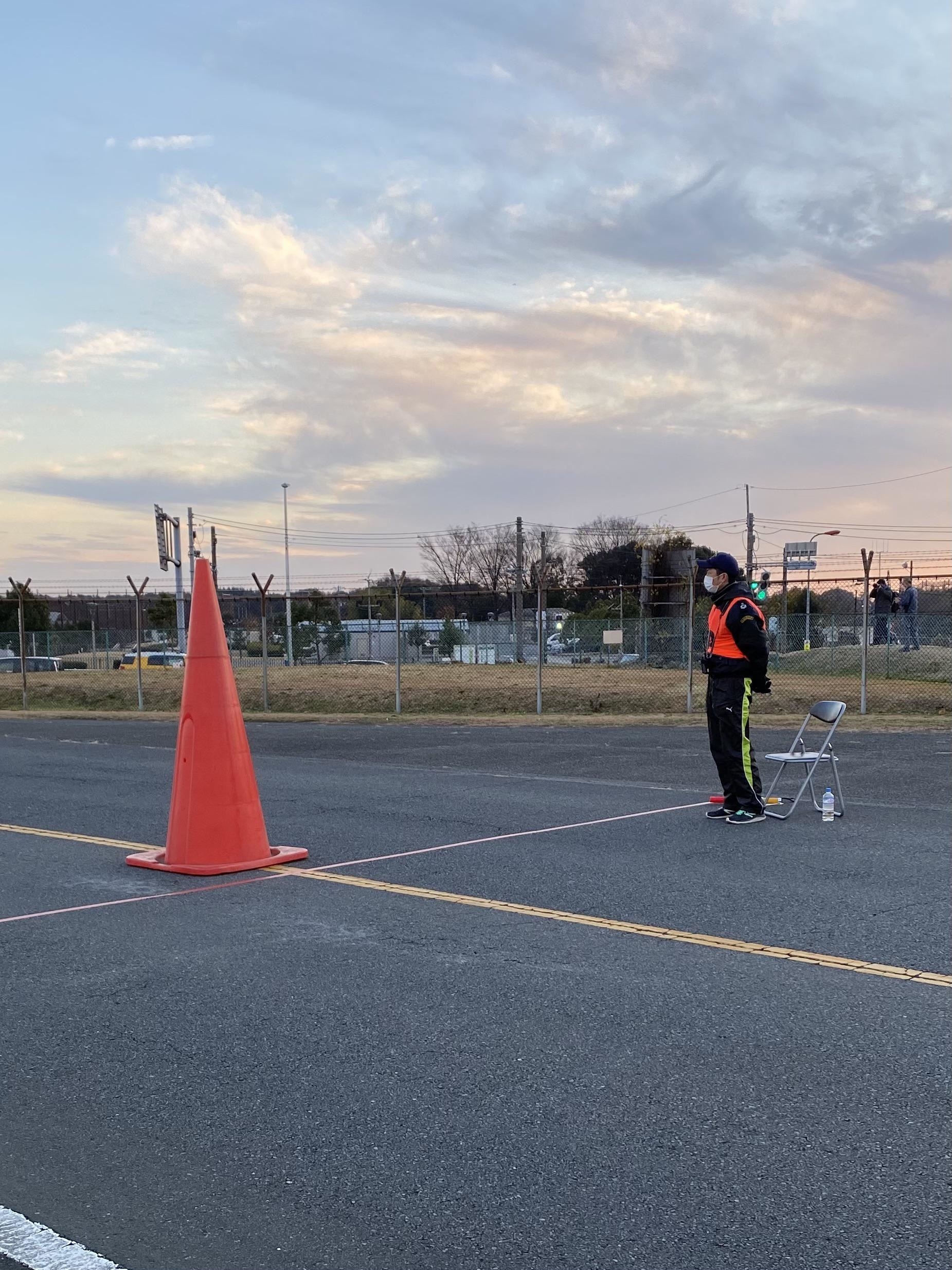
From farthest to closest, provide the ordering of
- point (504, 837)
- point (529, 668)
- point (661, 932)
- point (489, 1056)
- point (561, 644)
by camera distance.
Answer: point (561, 644) → point (529, 668) → point (504, 837) → point (661, 932) → point (489, 1056)

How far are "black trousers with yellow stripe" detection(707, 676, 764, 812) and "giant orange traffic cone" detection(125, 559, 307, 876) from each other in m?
3.38

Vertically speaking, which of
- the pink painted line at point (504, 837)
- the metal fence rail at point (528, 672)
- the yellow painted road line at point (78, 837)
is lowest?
the pink painted line at point (504, 837)

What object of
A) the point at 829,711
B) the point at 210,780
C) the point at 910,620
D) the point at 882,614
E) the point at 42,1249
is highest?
the point at 882,614

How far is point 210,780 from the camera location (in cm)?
772

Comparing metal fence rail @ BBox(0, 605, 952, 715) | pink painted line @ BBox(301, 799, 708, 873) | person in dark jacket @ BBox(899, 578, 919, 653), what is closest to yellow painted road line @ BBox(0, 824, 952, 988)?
pink painted line @ BBox(301, 799, 708, 873)

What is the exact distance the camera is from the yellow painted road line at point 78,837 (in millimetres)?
8617

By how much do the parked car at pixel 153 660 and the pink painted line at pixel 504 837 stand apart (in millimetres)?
33518

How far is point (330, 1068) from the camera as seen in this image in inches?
165

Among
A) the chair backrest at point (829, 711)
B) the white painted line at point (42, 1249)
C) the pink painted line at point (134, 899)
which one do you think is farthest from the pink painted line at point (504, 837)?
the white painted line at point (42, 1249)

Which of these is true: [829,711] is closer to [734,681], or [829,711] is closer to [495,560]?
[734,681]

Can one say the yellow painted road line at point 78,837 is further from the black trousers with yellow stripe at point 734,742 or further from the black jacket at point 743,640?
the black jacket at point 743,640

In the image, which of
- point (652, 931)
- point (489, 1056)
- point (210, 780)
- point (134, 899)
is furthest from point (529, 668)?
point (489, 1056)

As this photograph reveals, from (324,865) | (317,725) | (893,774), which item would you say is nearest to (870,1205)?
(324,865)

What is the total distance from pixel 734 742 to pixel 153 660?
3909cm
